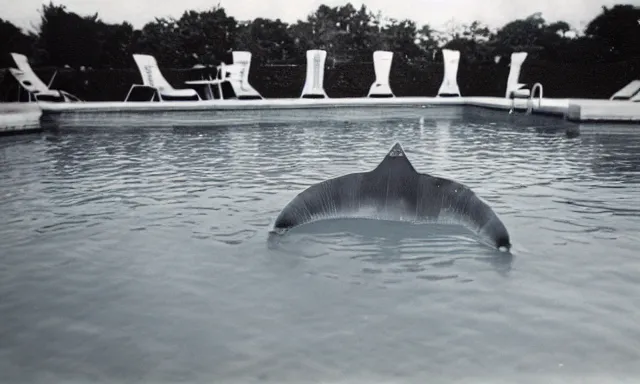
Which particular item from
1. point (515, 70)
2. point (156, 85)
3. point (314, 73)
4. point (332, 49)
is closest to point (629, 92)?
point (515, 70)

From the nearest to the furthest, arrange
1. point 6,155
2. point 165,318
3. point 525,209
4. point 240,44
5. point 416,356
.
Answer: point 416,356 → point 165,318 → point 525,209 → point 6,155 → point 240,44

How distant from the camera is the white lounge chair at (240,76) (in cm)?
1306

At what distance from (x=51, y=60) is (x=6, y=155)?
33.8 ft

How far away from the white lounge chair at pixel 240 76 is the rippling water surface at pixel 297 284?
7858mm

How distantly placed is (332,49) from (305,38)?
2.76 feet

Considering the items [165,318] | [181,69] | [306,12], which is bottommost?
[165,318]

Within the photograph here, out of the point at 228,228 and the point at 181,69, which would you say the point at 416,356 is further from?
the point at 181,69

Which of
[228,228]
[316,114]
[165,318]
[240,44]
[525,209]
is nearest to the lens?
[165,318]

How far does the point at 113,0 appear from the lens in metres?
17.7

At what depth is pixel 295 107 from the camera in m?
12.0

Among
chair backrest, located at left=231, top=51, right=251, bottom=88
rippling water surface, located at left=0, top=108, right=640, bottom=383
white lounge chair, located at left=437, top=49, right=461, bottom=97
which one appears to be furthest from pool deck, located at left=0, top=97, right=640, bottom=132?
rippling water surface, located at left=0, top=108, right=640, bottom=383

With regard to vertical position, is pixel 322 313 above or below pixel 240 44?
below

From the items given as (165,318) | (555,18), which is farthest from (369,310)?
(555,18)

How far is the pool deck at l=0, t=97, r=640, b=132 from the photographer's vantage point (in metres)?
8.79
